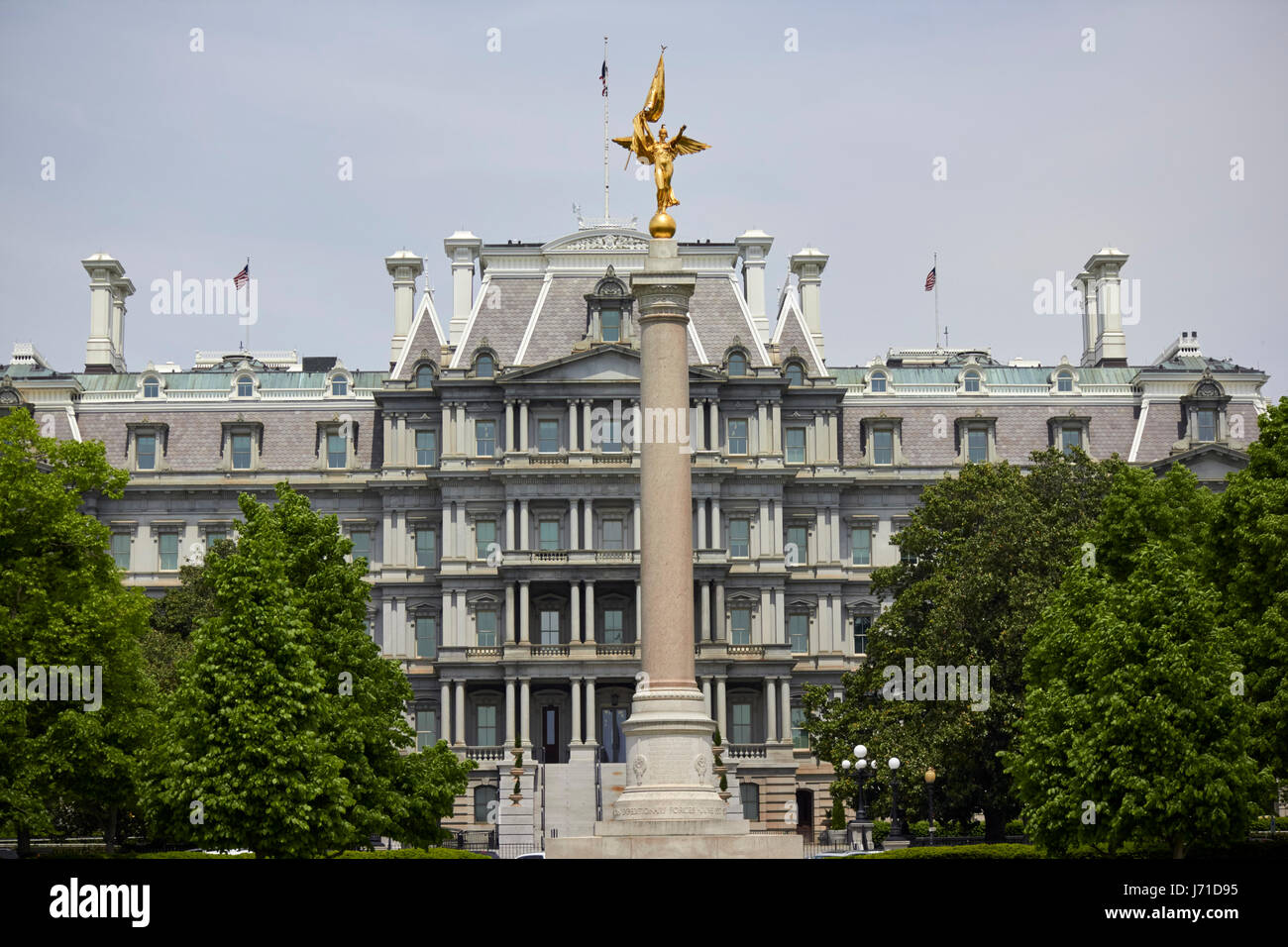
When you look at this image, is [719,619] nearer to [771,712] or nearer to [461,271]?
[771,712]

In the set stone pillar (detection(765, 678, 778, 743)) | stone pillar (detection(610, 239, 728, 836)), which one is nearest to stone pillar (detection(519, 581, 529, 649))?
stone pillar (detection(765, 678, 778, 743))

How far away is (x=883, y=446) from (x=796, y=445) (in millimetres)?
4909

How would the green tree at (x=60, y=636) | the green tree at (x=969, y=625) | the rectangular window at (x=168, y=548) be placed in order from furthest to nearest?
1. the rectangular window at (x=168, y=548)
2. the green tree at (x=969, y=625)
3. the green tree at (x=60, y=636)

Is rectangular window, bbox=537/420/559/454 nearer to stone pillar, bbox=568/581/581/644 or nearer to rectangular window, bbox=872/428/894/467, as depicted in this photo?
stone pillar, bbox=568/581/581/644

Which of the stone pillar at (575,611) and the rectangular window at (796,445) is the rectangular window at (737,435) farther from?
the stone pillar at (575,611)

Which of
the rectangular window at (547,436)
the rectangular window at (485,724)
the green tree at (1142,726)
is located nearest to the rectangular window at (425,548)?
the rectangular window at (547,436)

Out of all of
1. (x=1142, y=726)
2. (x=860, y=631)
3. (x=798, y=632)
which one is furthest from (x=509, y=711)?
(x=1142, y=726)

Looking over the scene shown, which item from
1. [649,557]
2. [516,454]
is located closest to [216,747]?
[649,557]

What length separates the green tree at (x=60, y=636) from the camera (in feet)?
155

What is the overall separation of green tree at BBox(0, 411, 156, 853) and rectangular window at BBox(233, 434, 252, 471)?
126 ft

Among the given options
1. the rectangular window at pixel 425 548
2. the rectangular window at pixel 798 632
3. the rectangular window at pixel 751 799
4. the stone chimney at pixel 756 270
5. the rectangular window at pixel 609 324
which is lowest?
the rectangular window at pixel 751 799

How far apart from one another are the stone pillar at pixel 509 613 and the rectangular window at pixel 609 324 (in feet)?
42.2

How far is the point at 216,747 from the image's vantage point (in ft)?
148
